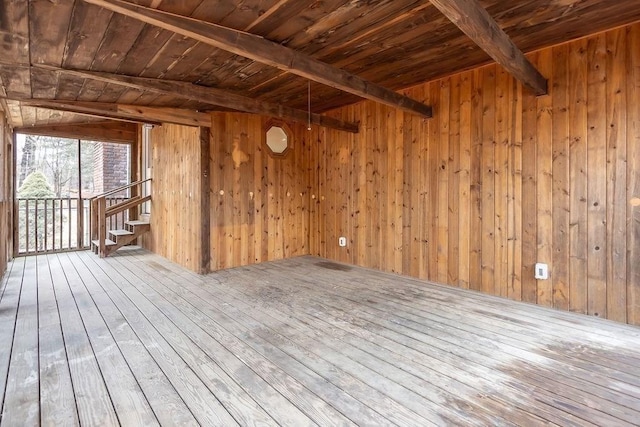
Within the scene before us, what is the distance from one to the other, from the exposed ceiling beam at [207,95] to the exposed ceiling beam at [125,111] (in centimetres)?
70

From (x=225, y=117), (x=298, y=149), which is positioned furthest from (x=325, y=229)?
(x=225, y=117)

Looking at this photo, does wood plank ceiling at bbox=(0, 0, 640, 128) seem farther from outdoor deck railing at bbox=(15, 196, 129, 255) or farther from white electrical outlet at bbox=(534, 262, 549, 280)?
outdoor deck railing at bbox=(15, 196, 129, 255)

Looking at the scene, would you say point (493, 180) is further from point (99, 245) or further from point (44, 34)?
point (99, 245)

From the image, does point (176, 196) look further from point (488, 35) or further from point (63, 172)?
point (63, 172)

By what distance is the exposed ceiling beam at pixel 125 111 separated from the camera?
3426mm

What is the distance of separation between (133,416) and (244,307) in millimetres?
1544

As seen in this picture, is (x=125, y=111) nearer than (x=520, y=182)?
No

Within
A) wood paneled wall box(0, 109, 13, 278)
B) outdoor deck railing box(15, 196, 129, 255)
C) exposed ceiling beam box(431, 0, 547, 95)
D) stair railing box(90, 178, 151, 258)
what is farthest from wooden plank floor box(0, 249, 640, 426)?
outdoor deck railing box(15, 196, 129, 255)

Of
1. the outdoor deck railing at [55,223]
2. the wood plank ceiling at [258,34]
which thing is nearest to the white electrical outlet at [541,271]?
the wood plank ceiling at [258,34]

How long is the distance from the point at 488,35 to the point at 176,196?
469 centimetres

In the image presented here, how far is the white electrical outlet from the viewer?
307 cm

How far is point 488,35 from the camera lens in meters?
2.08

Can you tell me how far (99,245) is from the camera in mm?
5516

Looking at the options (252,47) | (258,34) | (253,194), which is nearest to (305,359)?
(252,47)
